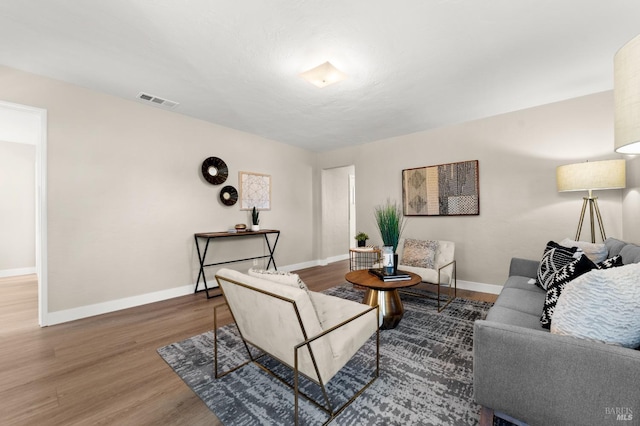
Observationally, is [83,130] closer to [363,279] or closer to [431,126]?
[363,279]

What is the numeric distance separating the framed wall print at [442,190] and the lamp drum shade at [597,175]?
118cm

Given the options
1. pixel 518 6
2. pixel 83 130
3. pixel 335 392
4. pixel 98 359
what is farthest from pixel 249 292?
pixel 83 130

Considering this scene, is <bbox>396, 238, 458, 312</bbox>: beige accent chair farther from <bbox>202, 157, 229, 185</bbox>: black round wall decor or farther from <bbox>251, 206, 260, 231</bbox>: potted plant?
<bbox>202, 157, 229, 185</bbox>: black round wall decor

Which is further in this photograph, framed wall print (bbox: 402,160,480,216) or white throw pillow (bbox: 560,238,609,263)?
framed wall print (bbox: 402,160,480,216)

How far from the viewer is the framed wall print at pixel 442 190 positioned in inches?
152

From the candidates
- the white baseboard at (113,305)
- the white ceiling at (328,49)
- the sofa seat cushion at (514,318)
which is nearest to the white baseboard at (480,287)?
the sofa seat cushion at (514,318)

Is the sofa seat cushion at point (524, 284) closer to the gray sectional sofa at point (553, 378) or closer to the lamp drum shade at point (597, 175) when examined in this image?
the lamp drum shade at point (597, 175)

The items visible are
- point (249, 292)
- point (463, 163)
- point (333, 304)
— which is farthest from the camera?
point (463, 163)

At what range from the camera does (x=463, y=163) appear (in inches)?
154

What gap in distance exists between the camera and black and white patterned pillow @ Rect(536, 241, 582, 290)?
210 centimetres

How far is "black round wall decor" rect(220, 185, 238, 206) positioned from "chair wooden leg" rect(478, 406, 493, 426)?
3907mm

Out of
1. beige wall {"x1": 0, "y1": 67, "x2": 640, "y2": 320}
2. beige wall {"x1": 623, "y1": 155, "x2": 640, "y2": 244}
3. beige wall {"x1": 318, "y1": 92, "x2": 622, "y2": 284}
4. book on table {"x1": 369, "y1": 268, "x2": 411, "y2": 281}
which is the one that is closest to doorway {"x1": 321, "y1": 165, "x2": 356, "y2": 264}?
Result: beige wall {"x1": 0, "y1": 67, "x2": 640, "y2": 320}

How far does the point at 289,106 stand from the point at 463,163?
2.69 m

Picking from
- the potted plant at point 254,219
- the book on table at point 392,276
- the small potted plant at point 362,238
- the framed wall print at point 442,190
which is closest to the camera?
the book on table at point 392,276
